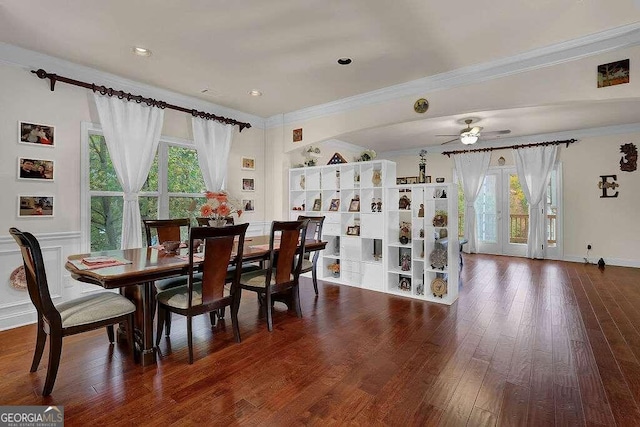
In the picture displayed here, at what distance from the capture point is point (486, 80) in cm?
352

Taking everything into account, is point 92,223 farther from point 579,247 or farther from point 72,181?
point 579,247

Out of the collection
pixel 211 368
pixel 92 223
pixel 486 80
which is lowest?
pixel 211 368

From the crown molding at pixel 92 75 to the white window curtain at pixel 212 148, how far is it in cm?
26

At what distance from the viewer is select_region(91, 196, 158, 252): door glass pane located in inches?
147

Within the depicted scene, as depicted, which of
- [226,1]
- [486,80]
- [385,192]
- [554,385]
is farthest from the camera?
[385,192]

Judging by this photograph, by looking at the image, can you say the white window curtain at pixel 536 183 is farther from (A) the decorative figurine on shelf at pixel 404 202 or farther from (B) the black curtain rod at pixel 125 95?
(B) the black curtain rod at pixel 125 95

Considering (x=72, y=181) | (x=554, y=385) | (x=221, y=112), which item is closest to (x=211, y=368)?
(x=554, y=385)

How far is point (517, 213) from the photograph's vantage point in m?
7.08

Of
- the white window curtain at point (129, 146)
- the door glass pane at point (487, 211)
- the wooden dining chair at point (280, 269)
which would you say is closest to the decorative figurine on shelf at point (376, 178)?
the wooden dining chair at point (280, 269)

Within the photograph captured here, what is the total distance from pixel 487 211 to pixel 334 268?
460 cm

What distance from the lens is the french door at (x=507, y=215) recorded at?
262 inches

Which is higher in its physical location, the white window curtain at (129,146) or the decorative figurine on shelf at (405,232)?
the white window curtain at (129,146)

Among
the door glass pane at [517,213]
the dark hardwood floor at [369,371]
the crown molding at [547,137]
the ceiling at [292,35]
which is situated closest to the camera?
the dark hardwood floor at [369,371]

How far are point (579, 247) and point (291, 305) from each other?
245 inches
